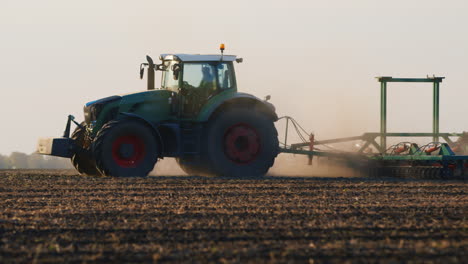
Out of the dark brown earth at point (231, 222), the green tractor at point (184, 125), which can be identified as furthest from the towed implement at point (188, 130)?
the dark brown earth at point (231, 222)

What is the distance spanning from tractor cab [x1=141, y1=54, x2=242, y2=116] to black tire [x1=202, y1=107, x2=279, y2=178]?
516 millimetres

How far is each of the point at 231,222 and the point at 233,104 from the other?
7.84 meters

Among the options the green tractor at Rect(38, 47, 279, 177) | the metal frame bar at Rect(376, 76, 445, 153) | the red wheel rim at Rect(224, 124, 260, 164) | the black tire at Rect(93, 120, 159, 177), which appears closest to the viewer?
the black tire at Rect(93, 120, 159, 177)

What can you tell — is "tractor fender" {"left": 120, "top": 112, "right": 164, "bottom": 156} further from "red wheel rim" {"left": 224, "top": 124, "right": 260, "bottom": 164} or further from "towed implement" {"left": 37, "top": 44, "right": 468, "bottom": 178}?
"red wheel rim" {"left": 224, "top": 124, "right": 260, "bottom": 164}

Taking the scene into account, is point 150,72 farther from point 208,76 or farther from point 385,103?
point 385,103

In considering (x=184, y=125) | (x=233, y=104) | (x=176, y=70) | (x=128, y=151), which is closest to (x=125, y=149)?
(x=128, y=151)

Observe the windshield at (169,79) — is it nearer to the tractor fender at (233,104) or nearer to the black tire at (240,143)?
the tractor fender at (233,104)

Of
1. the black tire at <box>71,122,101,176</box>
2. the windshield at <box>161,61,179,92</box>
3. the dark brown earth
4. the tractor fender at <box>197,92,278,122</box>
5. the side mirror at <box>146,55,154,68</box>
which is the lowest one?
the dark brown earth

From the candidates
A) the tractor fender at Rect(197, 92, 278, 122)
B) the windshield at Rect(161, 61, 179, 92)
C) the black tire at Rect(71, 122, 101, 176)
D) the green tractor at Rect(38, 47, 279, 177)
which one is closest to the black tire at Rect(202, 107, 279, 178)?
the green tractor at Rect(38, 47, 279, 177)

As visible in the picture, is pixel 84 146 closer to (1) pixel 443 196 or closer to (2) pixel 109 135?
(2) pixel 109 135

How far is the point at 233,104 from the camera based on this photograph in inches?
689

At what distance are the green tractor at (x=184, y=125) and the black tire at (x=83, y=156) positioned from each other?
0.8 inches

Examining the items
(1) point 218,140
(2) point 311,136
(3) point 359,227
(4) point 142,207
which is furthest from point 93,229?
(2) point 311,136

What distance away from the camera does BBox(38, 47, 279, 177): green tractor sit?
16.7 meters
